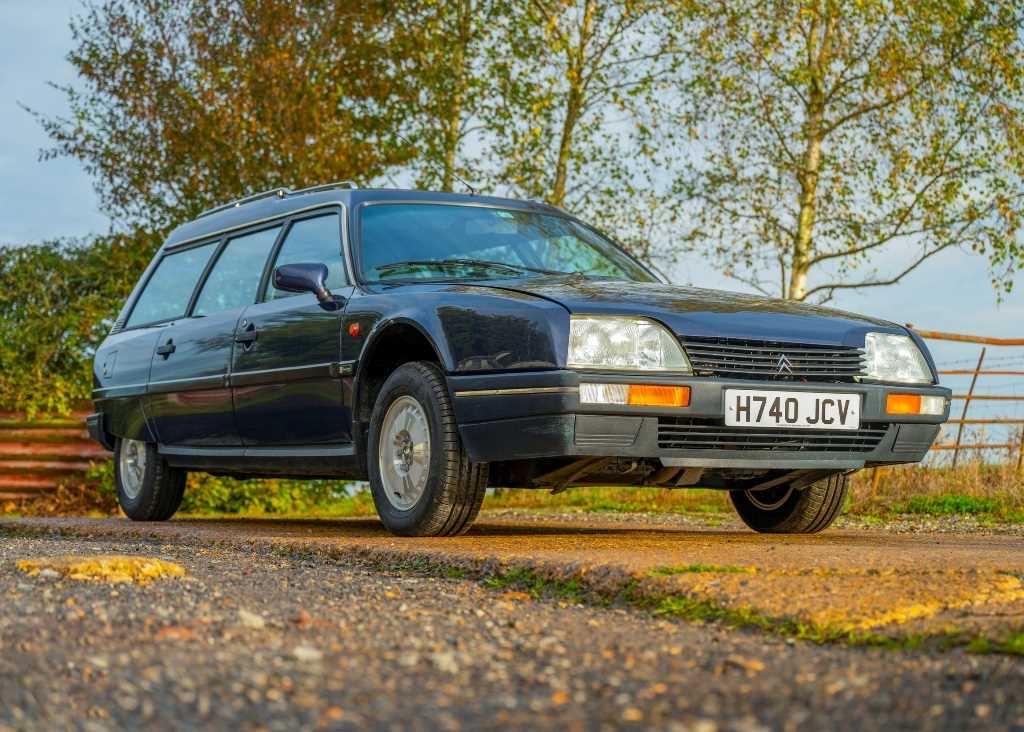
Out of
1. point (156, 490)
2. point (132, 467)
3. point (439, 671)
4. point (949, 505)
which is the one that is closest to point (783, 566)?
point (439, 671)

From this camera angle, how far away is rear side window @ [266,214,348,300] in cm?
656

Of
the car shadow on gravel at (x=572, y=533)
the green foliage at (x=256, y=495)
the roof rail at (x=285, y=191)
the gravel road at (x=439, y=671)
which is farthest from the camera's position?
the green foliage at (x=256, y=495)

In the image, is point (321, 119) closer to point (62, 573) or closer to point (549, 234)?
point (549, 234)

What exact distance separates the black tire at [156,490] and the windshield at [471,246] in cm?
251

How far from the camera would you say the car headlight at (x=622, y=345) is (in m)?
5.18

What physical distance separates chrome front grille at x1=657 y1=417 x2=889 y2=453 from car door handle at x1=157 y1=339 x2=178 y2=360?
3.53m

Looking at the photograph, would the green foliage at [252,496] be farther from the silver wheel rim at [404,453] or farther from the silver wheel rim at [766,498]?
the silver wheel rim at [404,453]

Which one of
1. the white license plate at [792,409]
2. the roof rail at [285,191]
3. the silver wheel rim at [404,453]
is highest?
the roof rail at [285,191]

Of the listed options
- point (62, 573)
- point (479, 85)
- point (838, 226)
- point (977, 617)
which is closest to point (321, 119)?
point (479, 85)

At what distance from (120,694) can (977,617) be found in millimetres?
2170

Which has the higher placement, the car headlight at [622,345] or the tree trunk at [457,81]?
the tree trunk at [457,81]

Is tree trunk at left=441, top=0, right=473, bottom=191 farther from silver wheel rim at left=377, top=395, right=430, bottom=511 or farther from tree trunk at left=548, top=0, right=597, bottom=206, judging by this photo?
silver wheel rim at left=377, top=395, right=430, bottom=511

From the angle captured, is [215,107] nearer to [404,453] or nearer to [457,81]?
[457,81]

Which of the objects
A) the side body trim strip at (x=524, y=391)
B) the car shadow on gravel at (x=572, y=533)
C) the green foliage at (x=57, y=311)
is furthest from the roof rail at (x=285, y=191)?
the green foliage at (x=57, y=311)
